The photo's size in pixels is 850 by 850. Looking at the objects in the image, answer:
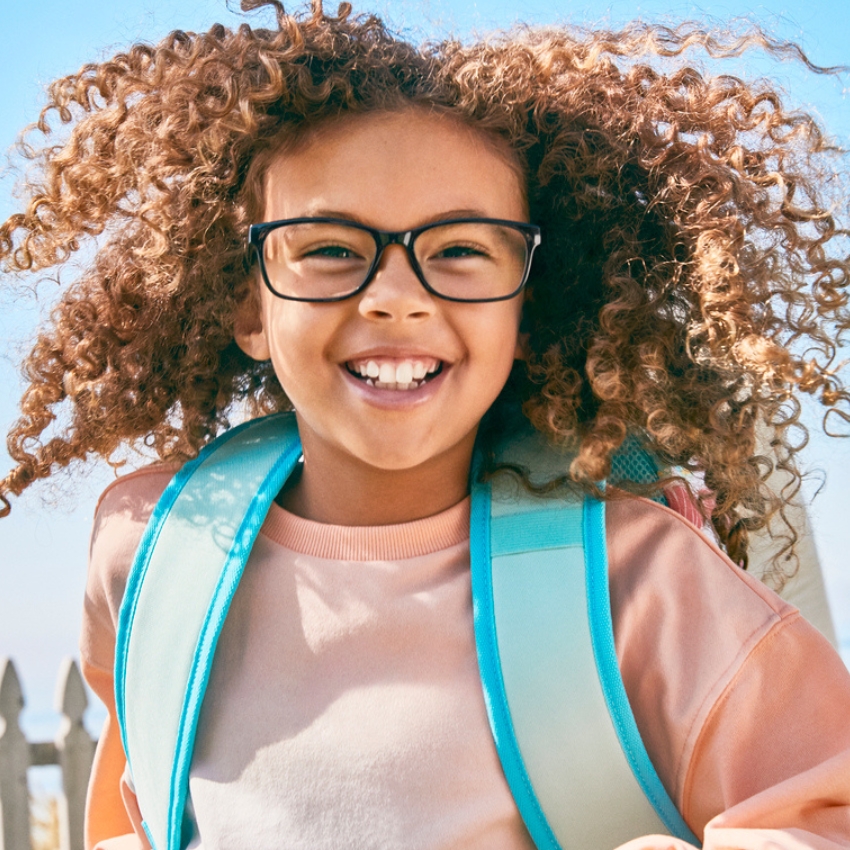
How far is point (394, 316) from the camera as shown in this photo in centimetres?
161

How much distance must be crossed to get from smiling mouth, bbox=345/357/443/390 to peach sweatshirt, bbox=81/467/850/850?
0.24m

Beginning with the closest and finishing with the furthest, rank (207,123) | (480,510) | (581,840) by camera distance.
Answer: (581,840), (480,510), (207,123)

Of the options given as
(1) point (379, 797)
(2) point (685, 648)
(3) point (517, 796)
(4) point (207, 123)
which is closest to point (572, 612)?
(2) point (685, 648)

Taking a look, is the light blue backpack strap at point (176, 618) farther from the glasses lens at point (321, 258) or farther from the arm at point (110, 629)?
the glasses lens at point (321, 258)

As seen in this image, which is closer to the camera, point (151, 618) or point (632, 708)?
point (632, 708)

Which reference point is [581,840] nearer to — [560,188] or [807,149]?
[560,188]

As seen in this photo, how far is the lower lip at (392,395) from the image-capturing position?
1666 millimetres

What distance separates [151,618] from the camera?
1.74 metres

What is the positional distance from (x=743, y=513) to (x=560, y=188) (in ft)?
2.27

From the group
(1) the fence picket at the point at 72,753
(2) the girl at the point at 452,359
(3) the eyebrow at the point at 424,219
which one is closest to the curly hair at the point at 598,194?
(2) the girl at the point at 452,359

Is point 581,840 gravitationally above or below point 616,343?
below

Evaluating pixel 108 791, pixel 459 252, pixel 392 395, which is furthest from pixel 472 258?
pixel 108 791

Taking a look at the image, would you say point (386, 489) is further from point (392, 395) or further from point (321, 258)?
point (321, 258)

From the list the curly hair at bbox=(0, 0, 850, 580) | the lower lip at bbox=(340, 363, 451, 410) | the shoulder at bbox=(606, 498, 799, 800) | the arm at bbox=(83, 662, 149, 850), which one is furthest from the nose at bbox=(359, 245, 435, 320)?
the arm at bbox=(83, 662, 149, 850)
